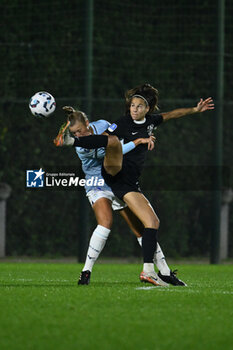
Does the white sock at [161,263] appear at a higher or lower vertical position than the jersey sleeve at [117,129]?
lower

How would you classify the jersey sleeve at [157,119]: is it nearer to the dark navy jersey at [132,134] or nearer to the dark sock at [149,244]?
the dark navy jersey at [132,134]

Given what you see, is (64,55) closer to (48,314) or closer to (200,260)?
(200,260)

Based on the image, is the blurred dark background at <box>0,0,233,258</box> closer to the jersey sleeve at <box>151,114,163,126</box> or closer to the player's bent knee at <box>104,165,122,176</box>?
the jersey sleeve at <box>151,114,163,126</box>

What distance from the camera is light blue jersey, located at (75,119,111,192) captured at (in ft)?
26.5

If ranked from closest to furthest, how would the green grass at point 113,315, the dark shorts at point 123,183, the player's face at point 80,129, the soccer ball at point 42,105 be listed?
the green grass at point 113,315 < the dark shorts at point 123,183 < the player's face at point 80,129 < the soccer ball at point 42,105

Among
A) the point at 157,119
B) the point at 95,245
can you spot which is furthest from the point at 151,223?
the point at 157,119

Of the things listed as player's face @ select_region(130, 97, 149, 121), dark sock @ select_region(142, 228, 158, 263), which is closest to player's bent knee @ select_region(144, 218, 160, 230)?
dark sock @ select_region(142, 228, 158, 263)

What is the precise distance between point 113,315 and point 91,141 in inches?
90.4

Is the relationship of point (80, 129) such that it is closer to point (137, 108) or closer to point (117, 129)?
point (117, 129)

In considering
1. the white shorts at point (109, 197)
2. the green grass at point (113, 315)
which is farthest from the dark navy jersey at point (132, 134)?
the green grass at point (113, 315)

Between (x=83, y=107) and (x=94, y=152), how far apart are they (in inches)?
206

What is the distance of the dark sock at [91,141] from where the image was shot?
7.46 metres

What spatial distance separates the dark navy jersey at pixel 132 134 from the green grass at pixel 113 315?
3.77 ft

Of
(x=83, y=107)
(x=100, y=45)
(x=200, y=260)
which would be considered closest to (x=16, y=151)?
(x=83, y=107)
